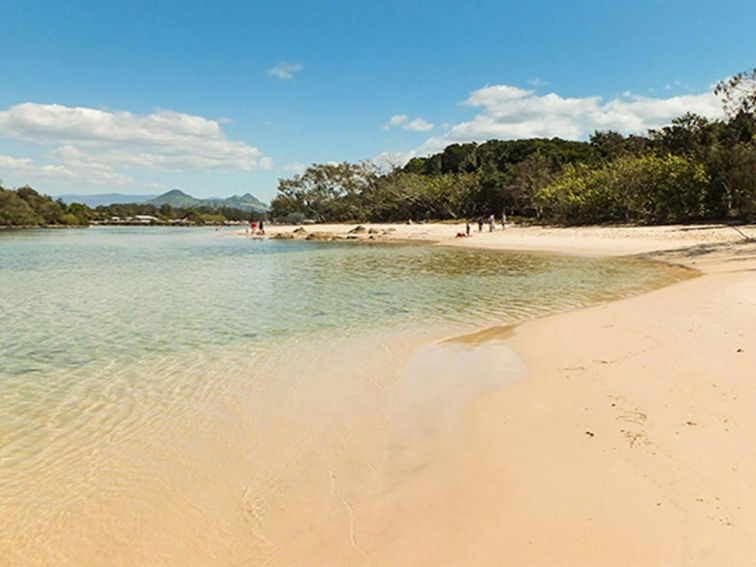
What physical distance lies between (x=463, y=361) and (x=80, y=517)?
20.4ft

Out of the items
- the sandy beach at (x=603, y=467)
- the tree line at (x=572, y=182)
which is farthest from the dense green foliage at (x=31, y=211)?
the sandy beach at (x=603, y=467)

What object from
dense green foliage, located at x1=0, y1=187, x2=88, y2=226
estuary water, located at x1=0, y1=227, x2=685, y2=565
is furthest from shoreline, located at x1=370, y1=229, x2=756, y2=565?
dense green foliage, located at x1=0, y1=187, x2=88, y2=226

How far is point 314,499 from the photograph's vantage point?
4617 mm

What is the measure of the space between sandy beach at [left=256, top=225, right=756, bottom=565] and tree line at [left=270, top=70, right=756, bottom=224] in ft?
87.3

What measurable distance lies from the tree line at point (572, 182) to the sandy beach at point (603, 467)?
26617 mm

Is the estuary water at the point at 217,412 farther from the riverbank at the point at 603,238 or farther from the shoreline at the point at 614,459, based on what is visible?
the riverbank at the point at 603,238

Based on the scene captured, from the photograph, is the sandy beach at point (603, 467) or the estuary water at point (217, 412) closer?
the sandy beach at point (603, 467)

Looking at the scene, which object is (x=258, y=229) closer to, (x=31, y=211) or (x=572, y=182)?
(x=572, y=182)

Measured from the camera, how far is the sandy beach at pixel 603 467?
3625 millimetres

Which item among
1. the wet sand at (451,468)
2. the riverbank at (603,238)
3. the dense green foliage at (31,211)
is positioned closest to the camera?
the wet sand at (451,468)

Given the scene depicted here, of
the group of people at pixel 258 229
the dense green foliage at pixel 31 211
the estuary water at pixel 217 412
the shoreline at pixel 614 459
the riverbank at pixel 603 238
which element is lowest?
the estuary water at pixel 217 412

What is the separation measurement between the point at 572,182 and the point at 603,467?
52.9m

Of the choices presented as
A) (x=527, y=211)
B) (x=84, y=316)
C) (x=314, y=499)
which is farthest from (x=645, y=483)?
(x=527, y=211)

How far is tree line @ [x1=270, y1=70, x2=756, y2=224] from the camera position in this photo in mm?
38781
